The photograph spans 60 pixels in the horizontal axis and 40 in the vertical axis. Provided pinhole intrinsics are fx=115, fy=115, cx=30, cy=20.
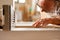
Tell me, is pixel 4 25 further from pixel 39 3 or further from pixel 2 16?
pixel 39 3

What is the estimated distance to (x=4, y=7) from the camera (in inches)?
23.4

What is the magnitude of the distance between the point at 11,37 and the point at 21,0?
9.2 inches

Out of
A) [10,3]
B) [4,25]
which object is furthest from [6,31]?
[10,3]

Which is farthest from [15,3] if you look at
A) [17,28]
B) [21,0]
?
[17,28]

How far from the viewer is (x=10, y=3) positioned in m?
0.61

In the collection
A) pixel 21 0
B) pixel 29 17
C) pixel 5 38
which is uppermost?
pixel 21 0

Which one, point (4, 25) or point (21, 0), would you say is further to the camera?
point (21, 0)

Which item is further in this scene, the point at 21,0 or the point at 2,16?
the point at 21,0

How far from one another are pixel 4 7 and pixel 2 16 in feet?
0.16

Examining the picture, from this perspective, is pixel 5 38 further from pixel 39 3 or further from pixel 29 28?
pixel 39 3

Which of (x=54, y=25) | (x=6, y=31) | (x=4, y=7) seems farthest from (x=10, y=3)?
(x=54, y=25)

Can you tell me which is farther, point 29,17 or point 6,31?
point 29,17

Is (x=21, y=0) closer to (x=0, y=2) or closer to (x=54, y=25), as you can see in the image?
(x=0, y=2)

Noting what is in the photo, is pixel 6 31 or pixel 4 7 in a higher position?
pixel 4 7
